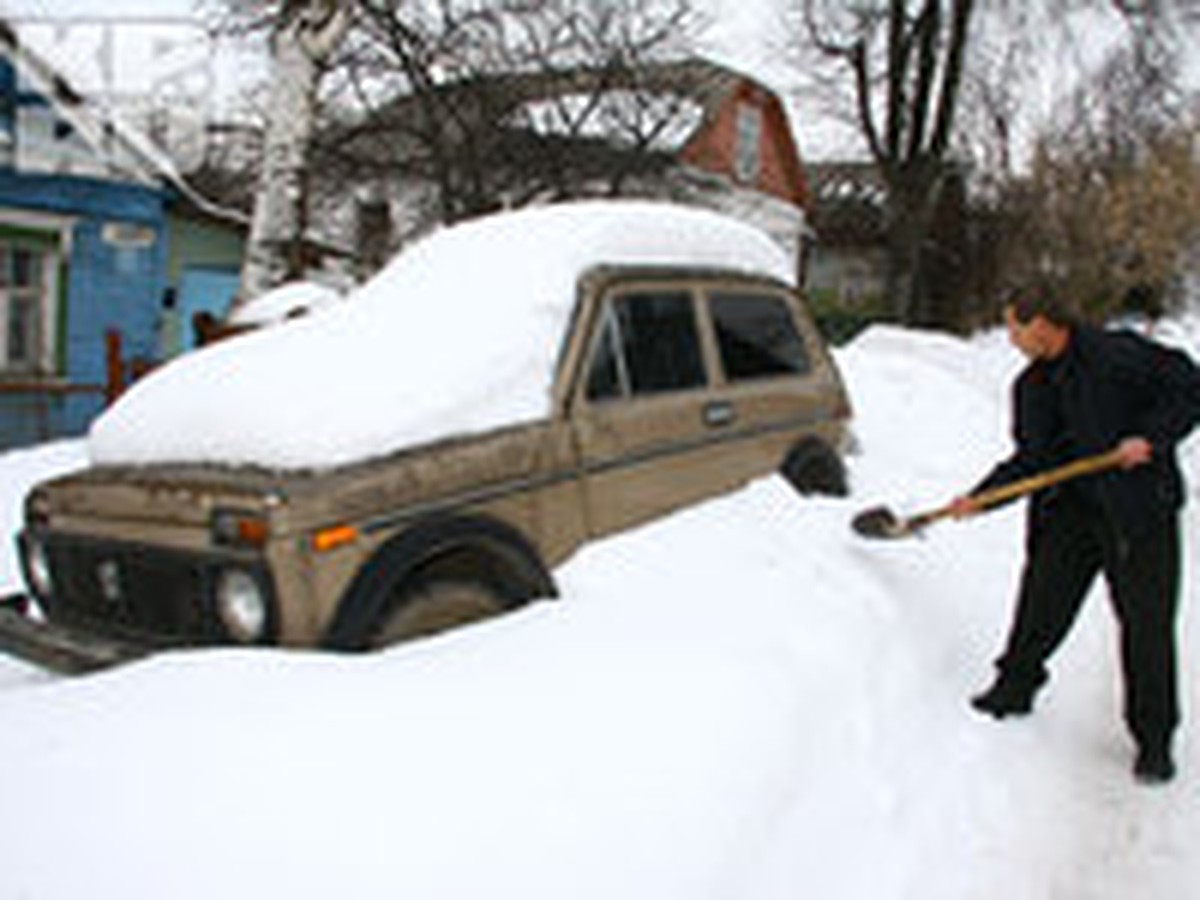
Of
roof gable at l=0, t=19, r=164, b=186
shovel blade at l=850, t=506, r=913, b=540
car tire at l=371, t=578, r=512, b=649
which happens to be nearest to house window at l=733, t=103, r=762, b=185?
roof gable at l=0, t=19, r=164, b=186

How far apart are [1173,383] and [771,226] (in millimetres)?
27885

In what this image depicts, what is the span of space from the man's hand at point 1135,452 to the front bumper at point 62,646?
3300 mm

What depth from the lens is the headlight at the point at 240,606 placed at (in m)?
2.97

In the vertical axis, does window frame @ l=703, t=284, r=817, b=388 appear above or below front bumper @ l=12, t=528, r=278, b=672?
above

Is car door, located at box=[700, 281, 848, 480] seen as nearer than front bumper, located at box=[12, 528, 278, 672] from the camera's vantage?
No

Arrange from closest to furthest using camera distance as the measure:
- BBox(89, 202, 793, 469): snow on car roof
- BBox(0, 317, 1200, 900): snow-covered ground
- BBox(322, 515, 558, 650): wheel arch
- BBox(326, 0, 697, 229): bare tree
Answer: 1. BBox(0, 317, 1200, 900): snow-covered ground
2. BBox(322, 515, 558, 650): wheel arch
3. BBox(89, 202, 793, 469): snow on car roof
4. BBox(326, 0, 697, 229): bare tree

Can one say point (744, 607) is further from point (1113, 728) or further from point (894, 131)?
point (894, 131)

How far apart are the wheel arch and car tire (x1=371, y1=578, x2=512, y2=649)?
0.04 m

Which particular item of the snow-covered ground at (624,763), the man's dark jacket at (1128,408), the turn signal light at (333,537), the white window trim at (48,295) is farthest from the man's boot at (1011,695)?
the white window trim at (48,295)

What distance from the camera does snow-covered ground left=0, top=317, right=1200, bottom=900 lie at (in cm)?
221

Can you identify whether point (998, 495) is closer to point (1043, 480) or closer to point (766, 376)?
point (1043, 480)

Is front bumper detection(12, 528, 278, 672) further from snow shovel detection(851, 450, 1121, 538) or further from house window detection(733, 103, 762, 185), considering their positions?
house window detection(733, 103, 762, 185)

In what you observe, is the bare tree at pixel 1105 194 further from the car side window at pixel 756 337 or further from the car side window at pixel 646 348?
the car side window at pixel 646 348

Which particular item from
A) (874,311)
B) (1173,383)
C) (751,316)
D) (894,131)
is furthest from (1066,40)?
(1173,383)
